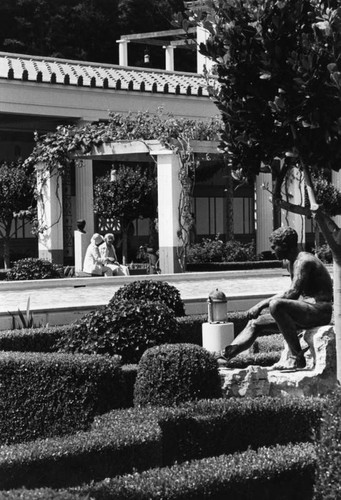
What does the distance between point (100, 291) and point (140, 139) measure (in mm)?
7711

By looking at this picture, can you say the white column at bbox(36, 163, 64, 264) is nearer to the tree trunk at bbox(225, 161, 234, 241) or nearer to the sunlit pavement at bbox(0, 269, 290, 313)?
the tree trunk at bbox(225, 161, 234, 241)

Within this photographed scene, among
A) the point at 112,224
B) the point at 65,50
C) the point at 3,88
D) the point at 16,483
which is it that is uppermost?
the point at 65,50

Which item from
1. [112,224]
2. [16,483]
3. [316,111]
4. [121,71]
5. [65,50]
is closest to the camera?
[16,483]

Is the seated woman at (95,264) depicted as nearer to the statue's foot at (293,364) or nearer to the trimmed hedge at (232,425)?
the statue's foot at (293,364)

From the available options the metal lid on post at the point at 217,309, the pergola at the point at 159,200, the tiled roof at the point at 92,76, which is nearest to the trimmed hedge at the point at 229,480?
the metal lid on post at the point at 217,309

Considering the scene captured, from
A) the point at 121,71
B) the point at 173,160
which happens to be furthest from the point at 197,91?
the point at 173,160

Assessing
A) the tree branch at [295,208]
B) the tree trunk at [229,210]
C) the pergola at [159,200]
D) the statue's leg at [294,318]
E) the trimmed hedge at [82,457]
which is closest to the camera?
the trimmed hedge at [82,457]

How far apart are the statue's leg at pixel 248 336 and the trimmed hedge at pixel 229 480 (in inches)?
123

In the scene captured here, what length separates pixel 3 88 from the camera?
2750cm

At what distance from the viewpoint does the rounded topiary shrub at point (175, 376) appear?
8203 millimetres

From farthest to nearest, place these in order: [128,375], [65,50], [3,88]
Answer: [65,50] < [3,88] < [128,375]

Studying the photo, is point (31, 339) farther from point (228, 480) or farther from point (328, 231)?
point (228, 480)

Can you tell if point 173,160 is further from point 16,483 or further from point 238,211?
point 16,483

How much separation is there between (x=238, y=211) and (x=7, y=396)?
25.4 m
